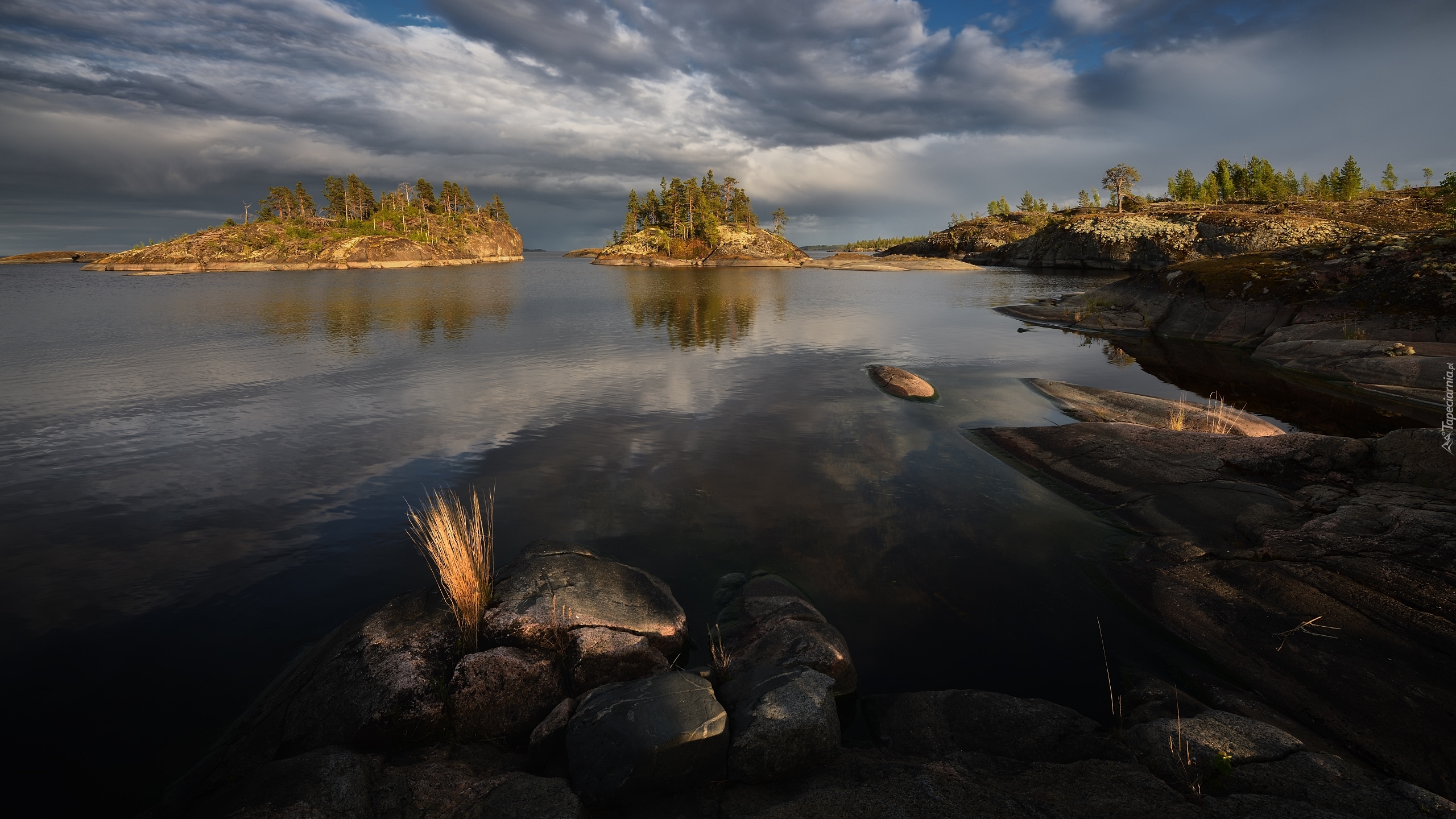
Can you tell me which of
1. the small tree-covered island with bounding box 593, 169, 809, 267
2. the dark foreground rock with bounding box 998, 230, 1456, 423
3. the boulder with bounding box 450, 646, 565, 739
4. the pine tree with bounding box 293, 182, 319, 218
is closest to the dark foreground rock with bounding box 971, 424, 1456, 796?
the boulder with bounding box 450, 646, 565, 739

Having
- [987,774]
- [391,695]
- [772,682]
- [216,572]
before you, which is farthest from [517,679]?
[216,572]

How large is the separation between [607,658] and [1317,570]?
409 inches

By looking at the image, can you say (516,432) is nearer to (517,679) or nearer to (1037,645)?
(517,679)

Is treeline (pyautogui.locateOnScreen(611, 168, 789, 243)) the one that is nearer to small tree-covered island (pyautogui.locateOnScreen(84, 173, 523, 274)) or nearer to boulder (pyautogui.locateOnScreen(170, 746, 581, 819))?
small tree-covered island (pyautogui.locateOnScreen(84, 173, 523, 274))

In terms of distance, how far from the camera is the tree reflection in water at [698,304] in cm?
A: 3819

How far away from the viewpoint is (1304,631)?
7566mm

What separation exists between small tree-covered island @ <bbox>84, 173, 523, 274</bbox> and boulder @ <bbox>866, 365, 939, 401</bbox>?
149 metres

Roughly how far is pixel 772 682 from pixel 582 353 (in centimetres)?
2661

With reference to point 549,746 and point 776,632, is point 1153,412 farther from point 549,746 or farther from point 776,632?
point 549,746

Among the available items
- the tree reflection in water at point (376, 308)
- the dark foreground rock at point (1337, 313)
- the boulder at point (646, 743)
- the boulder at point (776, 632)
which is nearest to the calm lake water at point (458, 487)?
the boulder at point (776, 632)

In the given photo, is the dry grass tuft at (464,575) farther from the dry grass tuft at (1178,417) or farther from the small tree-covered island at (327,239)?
the small tree-covered island at (327,239)

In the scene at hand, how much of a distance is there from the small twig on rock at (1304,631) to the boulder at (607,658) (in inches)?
325

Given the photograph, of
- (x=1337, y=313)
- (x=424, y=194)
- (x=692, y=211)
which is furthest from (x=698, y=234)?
(x=1337, y=313)

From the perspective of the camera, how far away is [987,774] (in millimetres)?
5293
